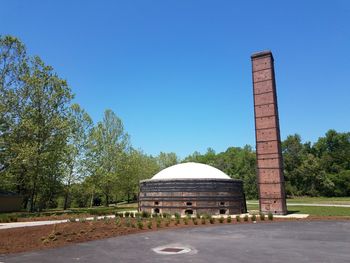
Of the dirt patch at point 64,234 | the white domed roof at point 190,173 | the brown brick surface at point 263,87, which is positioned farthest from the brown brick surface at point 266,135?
the dirt patch at point 64,234

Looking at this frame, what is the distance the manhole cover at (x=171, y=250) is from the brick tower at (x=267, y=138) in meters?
19.4

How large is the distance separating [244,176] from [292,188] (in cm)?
1164

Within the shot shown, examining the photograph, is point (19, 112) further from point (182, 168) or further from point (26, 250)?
point (26, 250)

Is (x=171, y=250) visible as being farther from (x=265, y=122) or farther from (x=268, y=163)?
(x=265, y=122)

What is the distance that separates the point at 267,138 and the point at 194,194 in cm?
891

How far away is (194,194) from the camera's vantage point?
3231cm

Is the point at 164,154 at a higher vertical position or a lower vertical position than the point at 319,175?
higher

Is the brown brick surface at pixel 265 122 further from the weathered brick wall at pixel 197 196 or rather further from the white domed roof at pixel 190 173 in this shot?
the white domed roof at pixel 190 173

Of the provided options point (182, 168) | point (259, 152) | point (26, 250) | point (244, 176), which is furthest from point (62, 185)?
point (244, 176)

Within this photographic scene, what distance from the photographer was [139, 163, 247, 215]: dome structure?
32219 millimetres

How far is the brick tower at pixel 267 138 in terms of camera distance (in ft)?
104

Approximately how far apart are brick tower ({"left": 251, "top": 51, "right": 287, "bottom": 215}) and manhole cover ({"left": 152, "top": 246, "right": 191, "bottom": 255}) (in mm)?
19366

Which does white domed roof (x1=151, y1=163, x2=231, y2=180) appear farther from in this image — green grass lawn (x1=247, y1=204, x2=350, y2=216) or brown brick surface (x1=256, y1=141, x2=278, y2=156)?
green grass lawn (x1=247, y1=204, x2=350, y2=216)

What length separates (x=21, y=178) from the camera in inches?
1619
